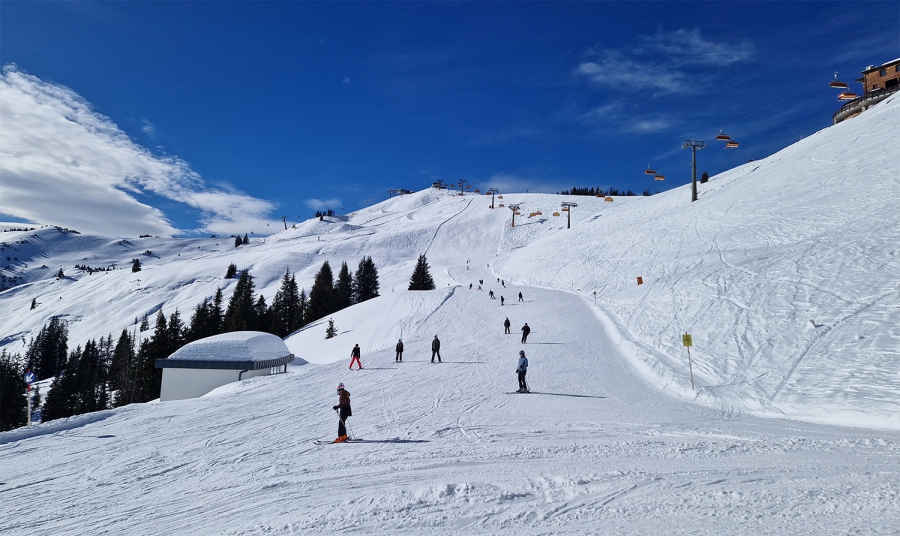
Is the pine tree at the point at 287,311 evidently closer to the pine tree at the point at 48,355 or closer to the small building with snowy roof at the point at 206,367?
the small building with snowy roof at the point at 206,367

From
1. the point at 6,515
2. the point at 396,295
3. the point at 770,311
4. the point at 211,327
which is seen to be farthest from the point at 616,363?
the point at 211,327

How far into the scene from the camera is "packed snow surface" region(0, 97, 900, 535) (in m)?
6.62

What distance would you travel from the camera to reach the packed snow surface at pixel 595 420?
662cm

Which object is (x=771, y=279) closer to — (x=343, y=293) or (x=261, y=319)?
(x=261, y=319)

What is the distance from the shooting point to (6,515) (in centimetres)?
718

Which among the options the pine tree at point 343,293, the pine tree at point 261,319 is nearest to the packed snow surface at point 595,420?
the pine tree at point 261,319

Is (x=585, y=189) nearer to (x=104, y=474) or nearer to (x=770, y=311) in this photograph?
(x=770, y=311)

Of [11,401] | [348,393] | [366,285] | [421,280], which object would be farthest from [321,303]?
[348,393]

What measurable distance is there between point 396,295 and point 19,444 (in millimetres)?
33944

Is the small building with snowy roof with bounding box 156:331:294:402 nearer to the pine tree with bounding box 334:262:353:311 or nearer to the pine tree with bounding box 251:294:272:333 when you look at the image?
the pine tree with bounding box 251:294:272:333

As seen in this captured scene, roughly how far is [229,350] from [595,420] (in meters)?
23.2

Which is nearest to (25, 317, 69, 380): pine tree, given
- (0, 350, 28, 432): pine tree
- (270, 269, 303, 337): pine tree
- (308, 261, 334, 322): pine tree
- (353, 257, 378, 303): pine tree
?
(0, 350, 28, 432): pine tree

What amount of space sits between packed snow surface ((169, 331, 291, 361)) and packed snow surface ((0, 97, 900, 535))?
5.28 meters

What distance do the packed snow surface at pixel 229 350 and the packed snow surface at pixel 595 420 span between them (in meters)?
5.28
